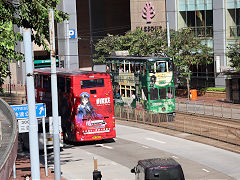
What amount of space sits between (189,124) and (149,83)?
5.82 metres

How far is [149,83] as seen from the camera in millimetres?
39906

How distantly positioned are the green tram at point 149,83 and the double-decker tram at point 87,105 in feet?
27.7

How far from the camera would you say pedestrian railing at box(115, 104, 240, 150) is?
100 feet

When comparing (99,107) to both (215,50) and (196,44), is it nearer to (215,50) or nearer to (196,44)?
(196,44)

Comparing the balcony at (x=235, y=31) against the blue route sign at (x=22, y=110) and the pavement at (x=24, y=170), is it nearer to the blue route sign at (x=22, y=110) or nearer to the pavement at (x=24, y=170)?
the pavement at (x=24, y=170)

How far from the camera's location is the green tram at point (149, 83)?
130ft

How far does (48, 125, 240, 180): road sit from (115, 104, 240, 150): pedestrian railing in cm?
142

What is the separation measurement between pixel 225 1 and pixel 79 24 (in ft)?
96.8

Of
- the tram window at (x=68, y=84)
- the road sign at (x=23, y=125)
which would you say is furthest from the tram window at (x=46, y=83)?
the road sign at (x=23, y=125)

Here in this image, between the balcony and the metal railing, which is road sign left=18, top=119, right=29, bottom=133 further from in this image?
the balcony

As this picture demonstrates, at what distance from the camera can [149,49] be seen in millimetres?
60656

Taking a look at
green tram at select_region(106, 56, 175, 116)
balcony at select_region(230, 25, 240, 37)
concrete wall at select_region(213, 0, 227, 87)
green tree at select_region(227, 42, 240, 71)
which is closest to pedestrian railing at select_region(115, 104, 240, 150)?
green tram at select_region(106, 56, 175, 116)

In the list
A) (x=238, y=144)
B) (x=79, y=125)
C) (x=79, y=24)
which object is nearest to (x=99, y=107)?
(x=79, y=125)

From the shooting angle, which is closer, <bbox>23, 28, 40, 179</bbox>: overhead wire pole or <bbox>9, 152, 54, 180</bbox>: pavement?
<bbox>23, 28, 40, 179</bbox>: overhead wire pole
